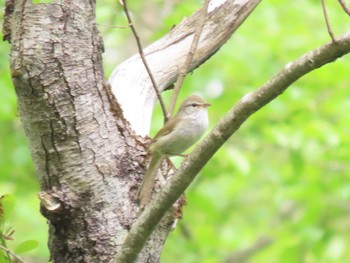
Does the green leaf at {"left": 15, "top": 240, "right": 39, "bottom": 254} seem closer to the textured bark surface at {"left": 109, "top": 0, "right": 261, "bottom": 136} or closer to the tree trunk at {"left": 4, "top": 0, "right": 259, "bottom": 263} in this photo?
the tree trunk at {"left": 4, "top": 0, "right": 259, "bottom": 263}

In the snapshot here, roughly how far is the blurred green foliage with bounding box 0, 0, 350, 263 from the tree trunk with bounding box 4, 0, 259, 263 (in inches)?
116

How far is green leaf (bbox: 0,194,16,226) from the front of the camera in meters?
2.52

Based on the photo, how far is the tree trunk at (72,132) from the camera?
2.62m

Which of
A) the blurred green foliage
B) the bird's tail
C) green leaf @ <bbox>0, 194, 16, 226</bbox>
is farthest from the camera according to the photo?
the blurred green foliage

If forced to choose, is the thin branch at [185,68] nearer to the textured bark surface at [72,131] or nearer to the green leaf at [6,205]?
the textured bark surface at [72,131]

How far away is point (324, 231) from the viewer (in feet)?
22.8

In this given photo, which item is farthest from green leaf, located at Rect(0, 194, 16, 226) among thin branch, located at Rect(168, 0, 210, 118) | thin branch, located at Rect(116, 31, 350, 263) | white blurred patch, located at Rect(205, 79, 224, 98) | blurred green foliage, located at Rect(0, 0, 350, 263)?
white blurred patch, located at Rect(205, 79, 224, 98)

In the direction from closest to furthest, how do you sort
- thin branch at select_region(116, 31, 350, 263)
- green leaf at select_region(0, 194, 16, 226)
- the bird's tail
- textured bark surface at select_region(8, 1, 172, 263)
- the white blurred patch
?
1. thin branch at select_region(116, 31, 350, 263)
2. green leaf at select_region(0, 194, 16, 226)
3. textured bark surface at select_region(8, 1, 172, 263)
4. the bird's tail
5. the white blurred patch

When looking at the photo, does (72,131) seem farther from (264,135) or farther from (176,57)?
(264,135)

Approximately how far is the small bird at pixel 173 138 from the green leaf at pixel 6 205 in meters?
0.50

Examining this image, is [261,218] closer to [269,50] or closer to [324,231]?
[324,231]

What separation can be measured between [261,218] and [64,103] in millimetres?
6766

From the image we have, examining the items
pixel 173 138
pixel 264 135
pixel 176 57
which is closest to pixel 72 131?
pixel 173 138

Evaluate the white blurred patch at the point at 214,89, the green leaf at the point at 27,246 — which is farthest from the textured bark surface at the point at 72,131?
the white blurred patch at the point at 214,89
